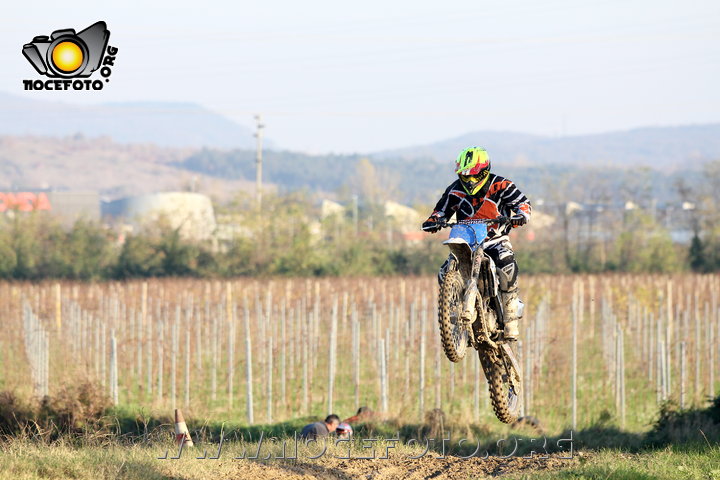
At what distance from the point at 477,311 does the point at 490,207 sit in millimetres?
828

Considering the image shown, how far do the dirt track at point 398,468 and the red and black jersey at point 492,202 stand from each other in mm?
3334

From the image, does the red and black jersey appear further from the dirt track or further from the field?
the dirt track

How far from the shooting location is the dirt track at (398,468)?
36.0ft

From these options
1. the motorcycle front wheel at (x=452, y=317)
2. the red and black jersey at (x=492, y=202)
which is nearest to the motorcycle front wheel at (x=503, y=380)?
the motorcycle front wheel at (x=452, y=317)

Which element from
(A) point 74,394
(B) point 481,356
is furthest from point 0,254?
(B) point 481,356

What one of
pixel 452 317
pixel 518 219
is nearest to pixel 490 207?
pixel 518 219

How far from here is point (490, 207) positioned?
8875mm

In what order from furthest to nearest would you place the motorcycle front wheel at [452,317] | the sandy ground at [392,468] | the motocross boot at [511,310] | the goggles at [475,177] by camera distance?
the sandy ground at [392,468] < the motocross boot at [511,310] < the goggles at [475,177] < the motorcycle front wheel at [452,317]

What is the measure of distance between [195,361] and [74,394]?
685cm

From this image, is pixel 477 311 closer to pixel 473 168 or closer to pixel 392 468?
pixel 473 168

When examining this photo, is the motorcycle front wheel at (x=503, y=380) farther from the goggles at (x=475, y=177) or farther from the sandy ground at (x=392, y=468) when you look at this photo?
the sandy ground at (x=392, y=468)

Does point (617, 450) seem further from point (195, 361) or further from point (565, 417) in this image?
point (195, 361)

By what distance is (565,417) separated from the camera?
18.6 metres

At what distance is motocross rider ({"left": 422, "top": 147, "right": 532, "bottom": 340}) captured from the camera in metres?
8.79
